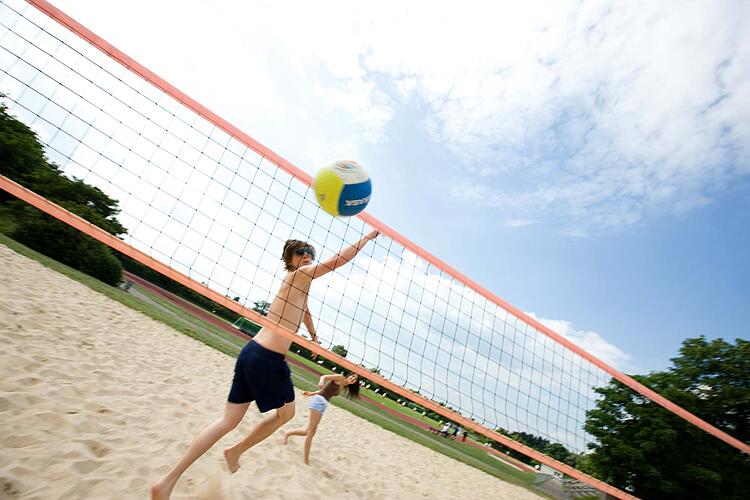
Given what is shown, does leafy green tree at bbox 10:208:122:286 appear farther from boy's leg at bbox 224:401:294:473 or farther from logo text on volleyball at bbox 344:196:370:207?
logo text on volleyball at bbox 344:196:370:207

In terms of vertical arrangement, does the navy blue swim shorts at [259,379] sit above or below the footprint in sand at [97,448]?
above

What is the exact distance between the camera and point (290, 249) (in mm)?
2811

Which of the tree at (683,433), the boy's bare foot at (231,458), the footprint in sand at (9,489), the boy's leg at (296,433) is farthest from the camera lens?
the tree at (683,433)

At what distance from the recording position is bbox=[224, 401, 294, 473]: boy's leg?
2705 mm

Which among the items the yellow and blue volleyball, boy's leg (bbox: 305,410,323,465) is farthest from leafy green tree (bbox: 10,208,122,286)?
the yellow and blue volleyball

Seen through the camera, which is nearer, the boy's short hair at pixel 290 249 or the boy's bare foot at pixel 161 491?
the boy's bare foot at pixel 161 491

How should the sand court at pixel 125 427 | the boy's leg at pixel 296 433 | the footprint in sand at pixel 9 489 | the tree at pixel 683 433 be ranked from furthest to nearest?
the tree at pixel 683 433, the boy's leg at pixel 296 433, the sand court at pixel 125 427, the footprint in sand at pixel 9 489

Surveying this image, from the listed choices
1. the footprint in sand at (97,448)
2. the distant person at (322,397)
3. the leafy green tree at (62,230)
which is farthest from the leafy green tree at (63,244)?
the footprint in sand at (97,448)

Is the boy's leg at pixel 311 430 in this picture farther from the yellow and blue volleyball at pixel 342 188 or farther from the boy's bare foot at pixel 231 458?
the yellow and blue volleyball at pixel 342 188

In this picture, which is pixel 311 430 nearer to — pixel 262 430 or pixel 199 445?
pixel 262 430

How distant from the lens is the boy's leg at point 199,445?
211 cm

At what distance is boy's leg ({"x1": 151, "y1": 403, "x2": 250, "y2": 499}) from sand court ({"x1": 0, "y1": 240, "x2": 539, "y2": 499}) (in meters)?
0.36

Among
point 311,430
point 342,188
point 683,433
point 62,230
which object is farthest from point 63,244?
point 683,433

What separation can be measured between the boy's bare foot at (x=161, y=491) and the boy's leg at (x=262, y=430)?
65 cm
